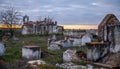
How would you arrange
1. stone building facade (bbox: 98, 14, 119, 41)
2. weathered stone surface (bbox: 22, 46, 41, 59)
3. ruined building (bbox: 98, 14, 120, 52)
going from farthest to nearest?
weathered stone surface (bbox: 22, 46, 41, 59) → stone building facade (bbox: 98, 14, 119, 41) → ruined building (bbox: 98, 14, 120, 52)

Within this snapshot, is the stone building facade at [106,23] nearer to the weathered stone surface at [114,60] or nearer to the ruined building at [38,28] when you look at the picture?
the weathered stone surface at [114,60]

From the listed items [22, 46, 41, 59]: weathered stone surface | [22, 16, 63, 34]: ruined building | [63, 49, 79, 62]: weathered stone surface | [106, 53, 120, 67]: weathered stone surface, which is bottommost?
[22, 16, 63, 34]: ruined building

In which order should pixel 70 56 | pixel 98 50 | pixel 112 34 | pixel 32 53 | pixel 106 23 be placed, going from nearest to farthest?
pixel 112 34 < pixel 98 50 < pixel 106 23 < pixel 70 56 < pixel 32 53

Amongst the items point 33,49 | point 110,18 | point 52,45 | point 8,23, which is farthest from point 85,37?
point 8,23

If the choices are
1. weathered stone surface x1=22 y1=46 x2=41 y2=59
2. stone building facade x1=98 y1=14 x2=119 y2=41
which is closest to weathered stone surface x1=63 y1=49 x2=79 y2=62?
stone building facade x1=98 y1=14 x2=119 y2=41

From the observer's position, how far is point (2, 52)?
1756cm

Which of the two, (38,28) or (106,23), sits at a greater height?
(106,23)

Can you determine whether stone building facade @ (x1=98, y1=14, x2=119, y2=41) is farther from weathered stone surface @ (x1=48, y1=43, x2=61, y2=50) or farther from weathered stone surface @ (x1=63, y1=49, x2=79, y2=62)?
weathered stone surface @ (x1=48, y1=43, x2=61, y2=50)

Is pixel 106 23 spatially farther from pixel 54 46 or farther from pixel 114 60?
pixel 54 46

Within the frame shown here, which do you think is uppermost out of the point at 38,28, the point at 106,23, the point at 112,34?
the point at 106,23

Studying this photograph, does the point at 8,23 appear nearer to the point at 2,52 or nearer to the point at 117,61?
the point at 2,52

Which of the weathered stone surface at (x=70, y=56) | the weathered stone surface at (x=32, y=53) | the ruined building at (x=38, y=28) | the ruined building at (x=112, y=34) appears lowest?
the ruined building at (x=38, y=28)

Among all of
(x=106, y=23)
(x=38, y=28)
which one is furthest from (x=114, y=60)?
(x=38, y=28)

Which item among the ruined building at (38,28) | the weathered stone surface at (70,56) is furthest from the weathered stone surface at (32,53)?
the ruined building at (38,28)
